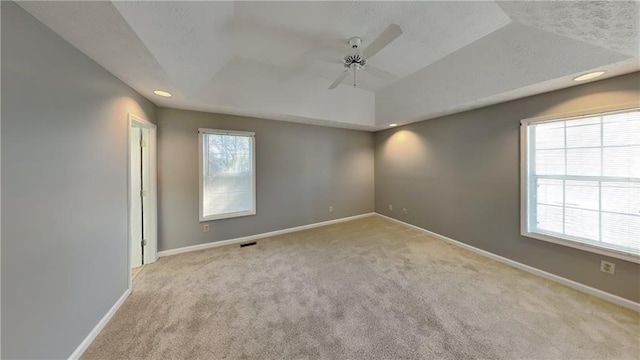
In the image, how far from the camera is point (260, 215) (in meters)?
3.91

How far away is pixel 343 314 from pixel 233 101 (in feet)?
10.3

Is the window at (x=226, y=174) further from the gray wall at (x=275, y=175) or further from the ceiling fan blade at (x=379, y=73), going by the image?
the ceiling fan blade at (x=379, y=73)

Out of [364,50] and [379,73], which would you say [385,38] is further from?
[379,73]

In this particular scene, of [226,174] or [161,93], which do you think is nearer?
[161,93]

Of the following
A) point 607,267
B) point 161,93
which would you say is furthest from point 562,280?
point 161,93

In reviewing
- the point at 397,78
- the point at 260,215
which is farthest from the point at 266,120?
the point at 397,78

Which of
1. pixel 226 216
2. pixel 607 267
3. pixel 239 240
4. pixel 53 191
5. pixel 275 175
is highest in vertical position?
pixel 275 175

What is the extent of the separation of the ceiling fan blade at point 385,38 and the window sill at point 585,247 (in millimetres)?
2979

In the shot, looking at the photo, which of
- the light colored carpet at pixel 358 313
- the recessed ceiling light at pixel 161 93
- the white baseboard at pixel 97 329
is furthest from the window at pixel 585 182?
the white baseboard at pixel 97 329

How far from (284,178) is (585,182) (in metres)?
4.16

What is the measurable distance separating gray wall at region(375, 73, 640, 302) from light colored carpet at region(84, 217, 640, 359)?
323 millimetres

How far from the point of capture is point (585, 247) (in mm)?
2229

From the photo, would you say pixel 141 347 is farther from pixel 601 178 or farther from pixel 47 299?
pixel 601 178

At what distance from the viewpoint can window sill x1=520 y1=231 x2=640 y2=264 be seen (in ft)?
6.50
